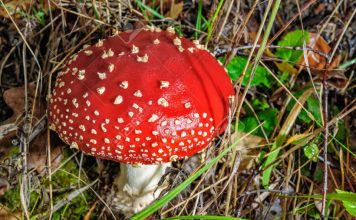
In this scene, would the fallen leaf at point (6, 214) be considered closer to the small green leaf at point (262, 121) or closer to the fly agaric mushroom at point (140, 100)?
the fly agaric mushroom at point (140, 100)

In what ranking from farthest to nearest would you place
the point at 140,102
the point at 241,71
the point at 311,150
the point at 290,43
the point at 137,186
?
the point at 290,43 → the point at 241,71 → the point at 137,186 → the point at 311,150 → the point at 140,102

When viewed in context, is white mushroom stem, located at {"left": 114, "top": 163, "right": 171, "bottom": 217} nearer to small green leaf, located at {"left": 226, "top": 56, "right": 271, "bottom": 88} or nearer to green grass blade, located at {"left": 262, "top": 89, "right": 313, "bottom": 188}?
green grass blade, located at {"left": 262, "top": 89, "right": 313, "bottom": 188}

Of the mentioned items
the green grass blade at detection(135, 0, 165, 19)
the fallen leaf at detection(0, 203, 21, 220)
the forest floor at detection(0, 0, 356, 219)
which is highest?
the green grass blade at detection(135, 0, 165, 19)

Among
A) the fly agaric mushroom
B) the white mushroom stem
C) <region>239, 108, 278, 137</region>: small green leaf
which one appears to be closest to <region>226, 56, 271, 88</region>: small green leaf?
<region>239, 108, 278, 137</region>: small green leaf

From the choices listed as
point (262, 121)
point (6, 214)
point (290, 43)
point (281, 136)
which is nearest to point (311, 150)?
point (281, 136)

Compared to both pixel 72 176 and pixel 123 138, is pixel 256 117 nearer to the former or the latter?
pixel 123 138

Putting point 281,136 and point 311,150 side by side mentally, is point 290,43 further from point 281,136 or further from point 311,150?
point 311,150

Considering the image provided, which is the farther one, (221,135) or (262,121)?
(262,121)
